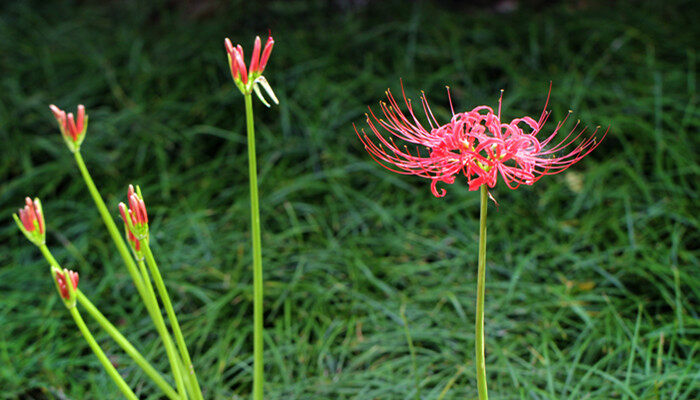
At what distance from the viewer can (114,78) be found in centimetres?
322

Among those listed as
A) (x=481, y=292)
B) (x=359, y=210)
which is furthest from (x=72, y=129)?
(x=359, y=210)

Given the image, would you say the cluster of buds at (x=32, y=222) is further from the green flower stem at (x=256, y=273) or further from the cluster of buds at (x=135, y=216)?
the green flower stem at (x=256, y=273)

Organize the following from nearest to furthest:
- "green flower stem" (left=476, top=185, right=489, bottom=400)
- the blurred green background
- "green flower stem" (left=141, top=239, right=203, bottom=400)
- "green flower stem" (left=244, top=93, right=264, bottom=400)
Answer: "green flower stem" (left=476, top=185, right=489, bottom=400) < "green flower stem" (left=141, top=239, right=203, bottom=400) < "green flower stem" (left=244, top=93, right=264, bottom=400) < the blurred green background

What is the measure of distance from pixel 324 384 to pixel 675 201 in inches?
54.9

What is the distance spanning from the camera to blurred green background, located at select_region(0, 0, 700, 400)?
5.96ft

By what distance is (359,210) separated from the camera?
98.7 inches

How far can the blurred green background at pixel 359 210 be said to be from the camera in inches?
71.6

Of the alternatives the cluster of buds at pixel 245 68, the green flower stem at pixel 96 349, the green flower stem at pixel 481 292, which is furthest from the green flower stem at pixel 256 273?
the green flower stem at pixel 481 292

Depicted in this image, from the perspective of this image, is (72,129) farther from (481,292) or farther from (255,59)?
(481,292)

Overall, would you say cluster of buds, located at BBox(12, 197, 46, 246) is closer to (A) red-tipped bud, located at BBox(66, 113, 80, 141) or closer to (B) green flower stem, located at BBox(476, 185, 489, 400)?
(A) red-tipped bud, located at BBox(66, 113, 80, 141)

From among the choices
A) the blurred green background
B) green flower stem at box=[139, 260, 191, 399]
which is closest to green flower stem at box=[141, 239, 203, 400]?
green flower stem at box=[139, 260, 191, 399]

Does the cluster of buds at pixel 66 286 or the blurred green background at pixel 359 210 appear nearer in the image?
the cluster of buds at pixel 66 286

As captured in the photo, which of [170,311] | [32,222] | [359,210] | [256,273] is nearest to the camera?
[32,222]

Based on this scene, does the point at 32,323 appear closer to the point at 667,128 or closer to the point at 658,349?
the point at 658,349
